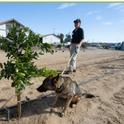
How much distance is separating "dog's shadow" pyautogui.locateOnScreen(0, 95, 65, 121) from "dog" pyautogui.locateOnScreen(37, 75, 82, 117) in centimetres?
26

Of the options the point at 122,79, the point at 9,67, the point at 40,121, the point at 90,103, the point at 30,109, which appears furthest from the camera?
the point at 122,79

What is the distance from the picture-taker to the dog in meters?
6.29

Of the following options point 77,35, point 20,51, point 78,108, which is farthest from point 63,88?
point 77,35

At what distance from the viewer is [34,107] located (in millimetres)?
6906

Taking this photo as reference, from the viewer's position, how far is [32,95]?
7.86m

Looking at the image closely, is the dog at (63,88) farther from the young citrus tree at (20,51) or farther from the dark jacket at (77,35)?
the dark jacket at (77,35)

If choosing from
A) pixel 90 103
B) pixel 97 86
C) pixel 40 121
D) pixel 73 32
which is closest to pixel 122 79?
pixel 97 86

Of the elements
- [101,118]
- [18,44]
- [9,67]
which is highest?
[18,44]

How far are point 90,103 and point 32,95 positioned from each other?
166cm

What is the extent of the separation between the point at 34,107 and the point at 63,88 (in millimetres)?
948

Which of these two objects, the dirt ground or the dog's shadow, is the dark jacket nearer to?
the dirt ground

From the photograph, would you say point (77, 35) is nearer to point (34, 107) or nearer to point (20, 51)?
point (34, 107)

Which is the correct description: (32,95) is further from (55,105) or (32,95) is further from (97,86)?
(97,86)

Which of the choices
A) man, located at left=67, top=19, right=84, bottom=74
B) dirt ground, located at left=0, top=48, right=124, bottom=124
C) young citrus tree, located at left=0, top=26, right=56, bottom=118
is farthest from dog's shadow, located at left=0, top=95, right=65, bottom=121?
man, located at left=67, top=19, right=84, bottom=74
